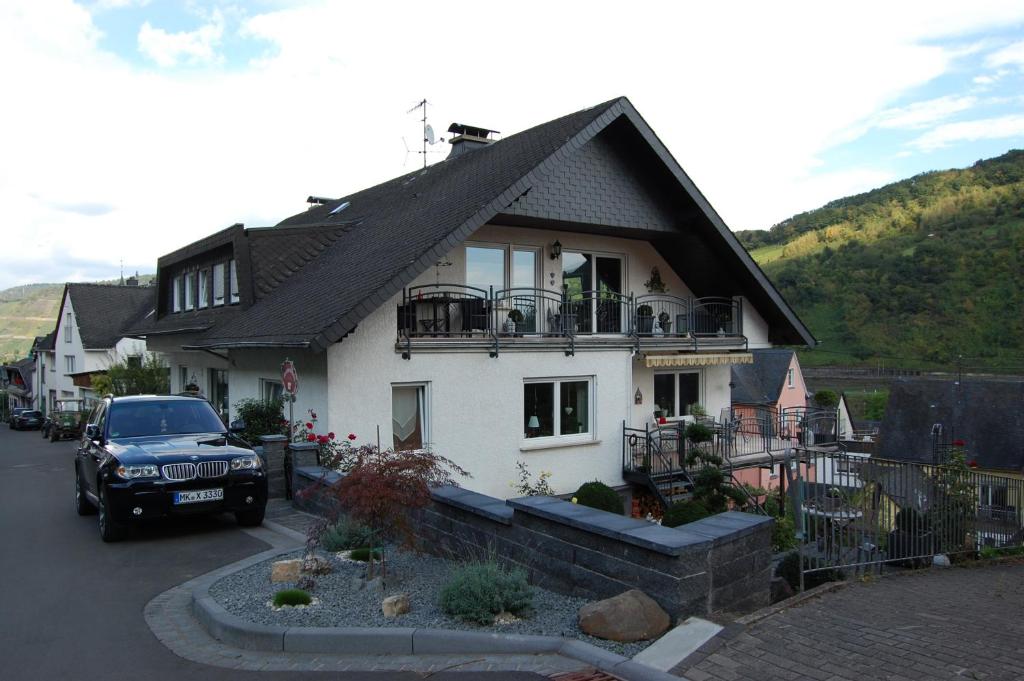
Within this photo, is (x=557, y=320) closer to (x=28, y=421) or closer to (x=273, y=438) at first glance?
(x=273, y=438)

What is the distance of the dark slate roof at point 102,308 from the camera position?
49.1 m

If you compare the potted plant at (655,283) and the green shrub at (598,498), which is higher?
the potted plant at (655,283)

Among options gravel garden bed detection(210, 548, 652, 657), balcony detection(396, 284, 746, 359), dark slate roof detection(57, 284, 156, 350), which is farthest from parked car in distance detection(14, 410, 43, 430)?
gravel garden bed detection(210, 548, 652, 657)

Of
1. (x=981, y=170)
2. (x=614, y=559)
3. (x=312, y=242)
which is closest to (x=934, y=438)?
(x=312, y=242)

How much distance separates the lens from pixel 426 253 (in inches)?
499

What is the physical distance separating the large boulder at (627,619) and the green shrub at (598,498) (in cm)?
809

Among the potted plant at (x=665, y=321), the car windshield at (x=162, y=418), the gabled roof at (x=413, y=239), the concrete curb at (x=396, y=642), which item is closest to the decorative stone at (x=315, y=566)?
the concrete curb at (x=396, y=642)

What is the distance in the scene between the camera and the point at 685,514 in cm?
1284

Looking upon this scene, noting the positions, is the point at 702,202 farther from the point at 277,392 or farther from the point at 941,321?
the point at 941,321

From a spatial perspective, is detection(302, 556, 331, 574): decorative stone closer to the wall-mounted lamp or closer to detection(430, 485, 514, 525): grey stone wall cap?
detection(430, 485, 514, 525): grey stone wall cap

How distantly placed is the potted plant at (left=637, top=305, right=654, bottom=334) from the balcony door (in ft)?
1.27

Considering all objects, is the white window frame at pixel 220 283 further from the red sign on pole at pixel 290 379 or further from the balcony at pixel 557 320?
the red sign on pole at pixel 290 379

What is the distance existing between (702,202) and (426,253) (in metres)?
7.03

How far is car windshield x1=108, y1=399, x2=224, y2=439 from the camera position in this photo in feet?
34.1
